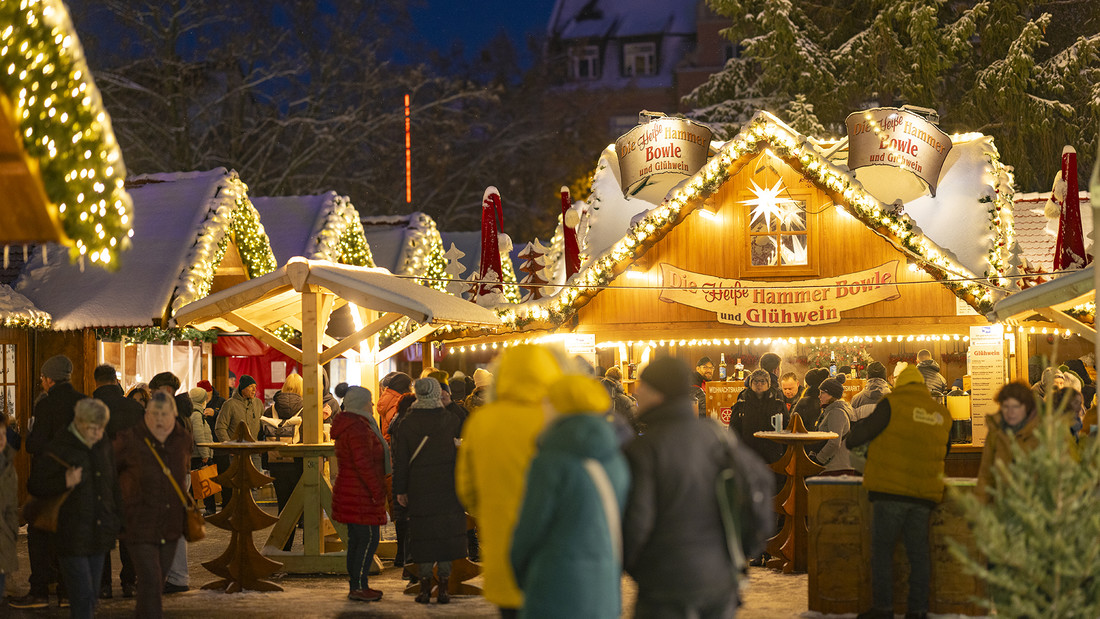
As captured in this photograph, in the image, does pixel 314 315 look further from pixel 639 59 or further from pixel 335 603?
pixel 639 59

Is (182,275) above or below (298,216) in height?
below

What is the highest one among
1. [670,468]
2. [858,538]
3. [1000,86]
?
[1000,86]

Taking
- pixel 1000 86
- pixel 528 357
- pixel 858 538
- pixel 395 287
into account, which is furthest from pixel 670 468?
pixel 1000 86

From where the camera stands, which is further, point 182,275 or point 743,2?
point 743,2

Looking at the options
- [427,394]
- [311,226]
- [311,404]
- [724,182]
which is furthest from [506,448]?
[311,226]

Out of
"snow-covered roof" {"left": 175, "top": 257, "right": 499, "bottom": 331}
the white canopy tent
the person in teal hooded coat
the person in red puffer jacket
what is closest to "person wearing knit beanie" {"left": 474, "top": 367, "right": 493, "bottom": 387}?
"snow-covered roof" {"left": 175, "top": 257, "right": 499, "bottom": 331}

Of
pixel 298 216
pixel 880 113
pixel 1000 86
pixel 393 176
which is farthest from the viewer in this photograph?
pixel 393 176

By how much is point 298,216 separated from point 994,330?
1223cm

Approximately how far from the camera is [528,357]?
20.1ft

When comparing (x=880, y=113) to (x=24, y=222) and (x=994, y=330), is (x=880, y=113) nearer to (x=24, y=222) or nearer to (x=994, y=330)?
(x=994, y=330)

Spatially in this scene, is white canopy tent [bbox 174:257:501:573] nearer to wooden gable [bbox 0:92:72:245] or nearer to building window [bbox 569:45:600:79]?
wooden gable [bbox 0:92:72:245]

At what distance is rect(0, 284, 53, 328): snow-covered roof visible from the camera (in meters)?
15.5

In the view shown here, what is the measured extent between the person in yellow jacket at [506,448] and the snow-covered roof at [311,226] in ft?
53.0

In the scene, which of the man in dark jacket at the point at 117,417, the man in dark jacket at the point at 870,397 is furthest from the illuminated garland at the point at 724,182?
the man in dark jacket at the point at 117,417
